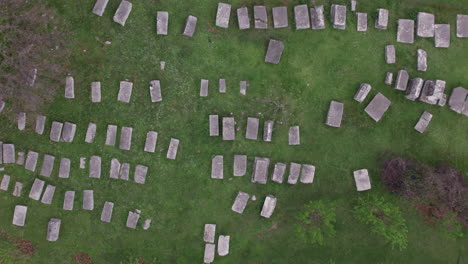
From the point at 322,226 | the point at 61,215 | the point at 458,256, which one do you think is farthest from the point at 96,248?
the point at 458,256

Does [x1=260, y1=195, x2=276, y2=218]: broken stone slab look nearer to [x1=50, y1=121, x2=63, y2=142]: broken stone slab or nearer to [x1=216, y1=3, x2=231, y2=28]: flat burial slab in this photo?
[x1=216, y1=3, x2=231, y2=28]: flat burial slab

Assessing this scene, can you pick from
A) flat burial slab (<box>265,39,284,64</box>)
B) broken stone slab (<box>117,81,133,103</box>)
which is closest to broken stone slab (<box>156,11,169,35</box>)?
broken stone slab (<box>117,81,133,103</box>)

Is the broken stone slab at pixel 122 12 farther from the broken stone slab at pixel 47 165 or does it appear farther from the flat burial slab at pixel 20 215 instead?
the flat burial slab at pixel 20 215

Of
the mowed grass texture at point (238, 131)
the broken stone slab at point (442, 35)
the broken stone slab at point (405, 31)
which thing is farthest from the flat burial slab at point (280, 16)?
the broken stone slab at point (442, 35)

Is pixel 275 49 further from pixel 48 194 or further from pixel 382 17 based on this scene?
pixel 48 194

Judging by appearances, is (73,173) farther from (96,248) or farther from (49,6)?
(49,6)

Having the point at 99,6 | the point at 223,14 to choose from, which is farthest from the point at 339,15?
the point at 99,6
